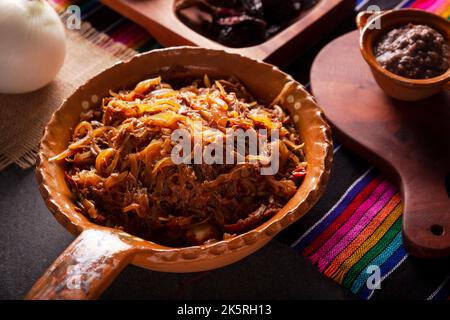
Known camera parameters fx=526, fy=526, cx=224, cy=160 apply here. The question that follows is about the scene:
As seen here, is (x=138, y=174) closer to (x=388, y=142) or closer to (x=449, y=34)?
(x=388, y=142)

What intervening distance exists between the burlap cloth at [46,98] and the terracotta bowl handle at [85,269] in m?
0.65

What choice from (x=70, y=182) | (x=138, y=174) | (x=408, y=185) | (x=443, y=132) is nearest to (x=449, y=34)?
(x=443, y=132)

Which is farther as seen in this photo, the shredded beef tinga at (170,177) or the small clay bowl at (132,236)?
the shredded beef tinga at (170,177)

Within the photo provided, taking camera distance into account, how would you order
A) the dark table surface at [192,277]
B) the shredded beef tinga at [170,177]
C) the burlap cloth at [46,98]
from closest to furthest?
1. the shredded beef tinga at [170,177]
2. the dark table surface at [192,277]
3. the burlap cloth at [46,98]

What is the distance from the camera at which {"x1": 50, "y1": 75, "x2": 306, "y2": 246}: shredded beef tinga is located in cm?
124

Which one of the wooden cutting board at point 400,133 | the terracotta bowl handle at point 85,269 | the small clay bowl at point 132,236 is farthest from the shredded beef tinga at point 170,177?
the wooden cutting board at point 400,133

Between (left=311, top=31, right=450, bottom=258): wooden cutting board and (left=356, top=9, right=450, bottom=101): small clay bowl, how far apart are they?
0.07 meters

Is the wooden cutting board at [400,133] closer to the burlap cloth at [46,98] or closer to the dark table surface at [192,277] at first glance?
the dark table surface at [192,277]

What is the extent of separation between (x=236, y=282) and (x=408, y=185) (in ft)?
1.78

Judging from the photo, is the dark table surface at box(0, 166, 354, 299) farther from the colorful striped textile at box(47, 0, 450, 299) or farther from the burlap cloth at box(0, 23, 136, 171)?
the burlap cloth at box(0, 23, 136, 171)

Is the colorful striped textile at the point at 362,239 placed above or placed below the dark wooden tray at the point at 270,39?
below

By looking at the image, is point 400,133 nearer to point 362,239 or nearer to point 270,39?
point 362,239

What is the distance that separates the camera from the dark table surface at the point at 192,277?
1351 mm

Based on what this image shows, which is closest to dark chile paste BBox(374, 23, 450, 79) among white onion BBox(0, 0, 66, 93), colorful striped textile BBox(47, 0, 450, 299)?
colorful striped textile BBox(47, 0, 450, 299)
